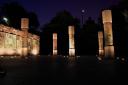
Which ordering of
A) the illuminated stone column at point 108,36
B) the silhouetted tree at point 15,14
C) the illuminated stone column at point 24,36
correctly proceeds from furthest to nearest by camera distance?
the silhouetted tree at point 15,14 < the illuminated stone column at point 24,36 < the illuminated stone column at point 108,36

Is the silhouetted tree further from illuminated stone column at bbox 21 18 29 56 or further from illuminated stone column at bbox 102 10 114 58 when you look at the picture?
illuminated stone column at bbox 102 10 114 58

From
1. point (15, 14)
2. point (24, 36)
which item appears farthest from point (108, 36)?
point (15, 14)

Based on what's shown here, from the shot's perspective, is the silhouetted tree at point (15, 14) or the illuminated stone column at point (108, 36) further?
the silhouetted tree at point (15, 14)

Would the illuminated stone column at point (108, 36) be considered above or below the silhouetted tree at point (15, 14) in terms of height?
below

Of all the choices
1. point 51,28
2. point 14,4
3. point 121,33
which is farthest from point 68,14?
point 121,33

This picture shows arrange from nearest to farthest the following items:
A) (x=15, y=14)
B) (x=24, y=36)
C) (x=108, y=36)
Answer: (x=108, y=36), (x=24, y=36), (x=15, y=14)

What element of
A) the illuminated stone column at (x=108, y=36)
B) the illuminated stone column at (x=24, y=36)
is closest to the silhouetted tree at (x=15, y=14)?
the illuminated stone column at (x=24, y=36)

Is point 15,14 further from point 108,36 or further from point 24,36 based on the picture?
point 108,36

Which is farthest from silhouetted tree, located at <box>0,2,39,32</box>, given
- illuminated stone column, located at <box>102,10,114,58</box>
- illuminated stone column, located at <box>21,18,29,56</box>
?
illuminated stone column, located at <box>102,10,114,58</box>

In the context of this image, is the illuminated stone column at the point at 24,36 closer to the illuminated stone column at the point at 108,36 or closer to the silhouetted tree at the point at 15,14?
the illuminated stone column at the point at 108,36

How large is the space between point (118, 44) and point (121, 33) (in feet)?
5.45

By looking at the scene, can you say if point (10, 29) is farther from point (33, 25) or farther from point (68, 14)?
point (33, 25)

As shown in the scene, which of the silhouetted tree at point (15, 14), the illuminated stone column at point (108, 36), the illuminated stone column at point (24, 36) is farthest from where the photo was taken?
the silhouetted tree at point (15, 14)

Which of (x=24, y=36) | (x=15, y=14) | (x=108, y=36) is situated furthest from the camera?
(x=15, y=14)
